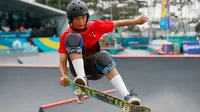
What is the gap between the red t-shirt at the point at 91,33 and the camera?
10.4 feet

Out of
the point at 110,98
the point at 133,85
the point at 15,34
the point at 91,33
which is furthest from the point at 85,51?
the point at 15,34

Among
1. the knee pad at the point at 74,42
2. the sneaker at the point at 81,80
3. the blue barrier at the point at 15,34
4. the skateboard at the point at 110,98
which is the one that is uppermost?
the knee pad at the point at 74,42

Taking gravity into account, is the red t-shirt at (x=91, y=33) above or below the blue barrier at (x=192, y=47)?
above

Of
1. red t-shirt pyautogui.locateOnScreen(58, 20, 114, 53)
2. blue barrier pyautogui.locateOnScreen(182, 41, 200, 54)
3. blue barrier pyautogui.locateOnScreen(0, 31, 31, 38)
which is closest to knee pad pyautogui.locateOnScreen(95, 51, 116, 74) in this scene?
red t-shirt pyautogui.locateOnScreen(58, 20, 114, 53)

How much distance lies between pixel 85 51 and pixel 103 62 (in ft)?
0.76

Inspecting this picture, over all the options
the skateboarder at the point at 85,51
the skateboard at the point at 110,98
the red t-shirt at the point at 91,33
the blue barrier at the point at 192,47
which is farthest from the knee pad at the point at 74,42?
the blue barrier at the point at 192,47

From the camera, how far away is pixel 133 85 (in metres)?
5.48

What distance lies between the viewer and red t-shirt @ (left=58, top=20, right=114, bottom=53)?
316 cm

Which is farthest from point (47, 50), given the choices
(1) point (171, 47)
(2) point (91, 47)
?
(2) point (91, 47)

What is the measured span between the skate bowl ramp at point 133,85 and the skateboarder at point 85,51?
1552 mm

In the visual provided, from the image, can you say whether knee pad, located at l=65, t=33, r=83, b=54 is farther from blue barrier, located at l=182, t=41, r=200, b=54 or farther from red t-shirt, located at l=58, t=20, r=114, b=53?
blue barrier, located at l=182, t=41, r=200, b=54

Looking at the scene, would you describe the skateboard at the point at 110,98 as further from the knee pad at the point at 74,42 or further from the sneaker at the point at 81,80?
the knee pad at the point at 74,42

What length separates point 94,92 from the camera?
3.12 m

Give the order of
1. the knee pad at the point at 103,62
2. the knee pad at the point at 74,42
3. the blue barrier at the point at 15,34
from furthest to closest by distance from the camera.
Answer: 1. the blue barrier at the point at 15,34
2. the knee pad at the point at 103,62
3. the knee pad at the point at 74,42
